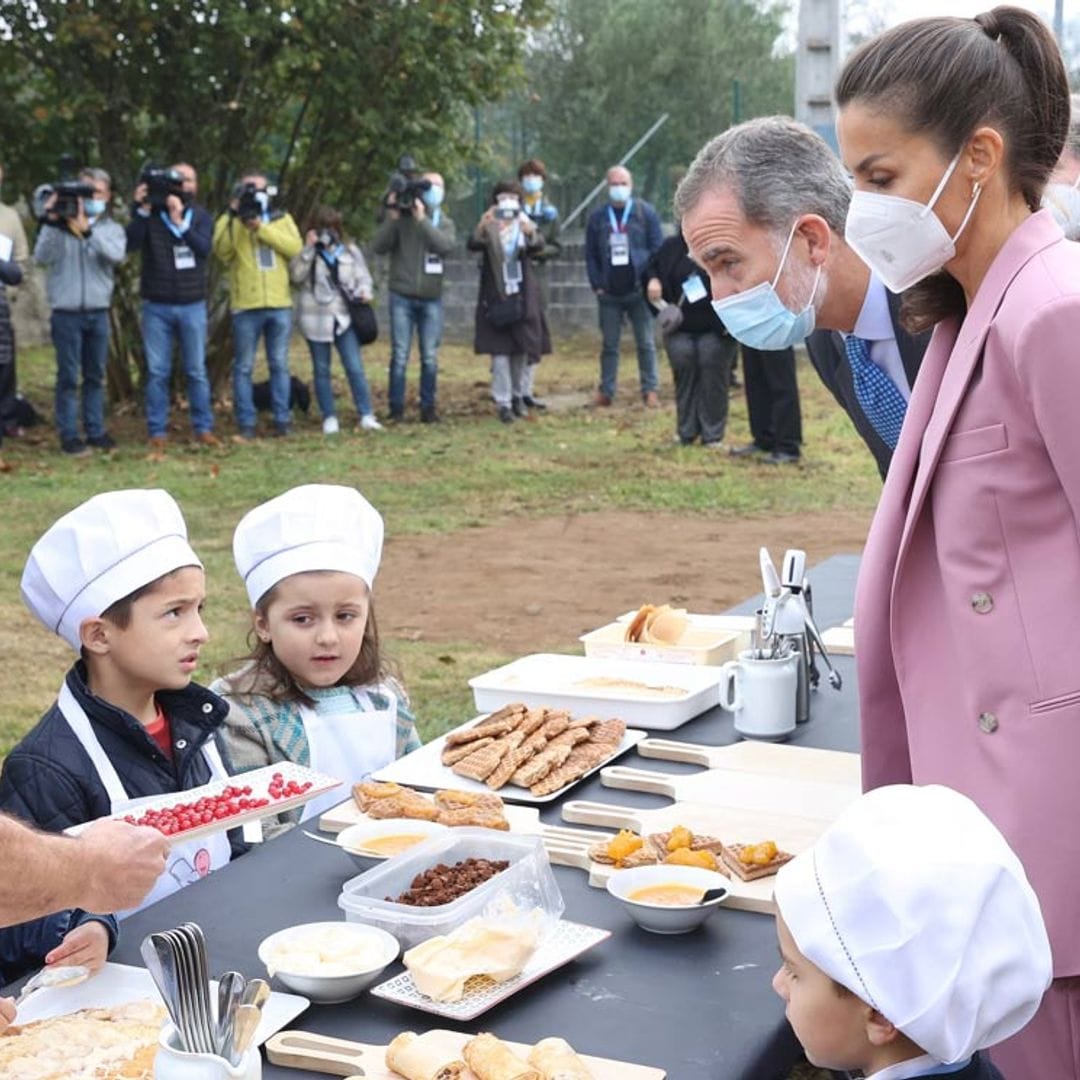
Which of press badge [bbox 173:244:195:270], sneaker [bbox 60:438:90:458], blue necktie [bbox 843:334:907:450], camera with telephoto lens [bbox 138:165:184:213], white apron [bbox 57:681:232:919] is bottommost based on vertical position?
sneaker [bbox 60:438:90:458]

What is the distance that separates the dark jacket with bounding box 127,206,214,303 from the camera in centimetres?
1212

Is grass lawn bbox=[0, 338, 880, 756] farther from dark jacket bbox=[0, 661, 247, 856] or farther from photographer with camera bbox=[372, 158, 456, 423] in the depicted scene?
dark jacket bbox=[0, 661, 247, 856]

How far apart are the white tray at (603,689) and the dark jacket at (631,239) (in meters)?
10.9

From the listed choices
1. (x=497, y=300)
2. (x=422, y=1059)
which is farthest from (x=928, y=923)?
(x=497, y=300)

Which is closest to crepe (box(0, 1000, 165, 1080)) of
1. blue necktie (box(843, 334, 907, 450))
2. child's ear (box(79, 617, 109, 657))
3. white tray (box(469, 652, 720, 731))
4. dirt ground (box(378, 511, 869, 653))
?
child's ear (box(79, 617, 109, 657))

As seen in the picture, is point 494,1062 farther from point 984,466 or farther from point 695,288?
point 695,288

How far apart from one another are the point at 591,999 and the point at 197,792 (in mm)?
808

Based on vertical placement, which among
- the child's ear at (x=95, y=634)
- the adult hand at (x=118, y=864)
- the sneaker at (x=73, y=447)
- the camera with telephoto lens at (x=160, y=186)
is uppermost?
the camera with telephoto lens at (x=160, y=186)

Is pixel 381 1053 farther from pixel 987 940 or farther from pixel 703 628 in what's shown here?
pixel 703 628

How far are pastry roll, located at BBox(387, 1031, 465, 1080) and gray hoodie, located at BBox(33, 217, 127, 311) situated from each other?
10779 mm

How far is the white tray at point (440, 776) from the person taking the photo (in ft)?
9.82

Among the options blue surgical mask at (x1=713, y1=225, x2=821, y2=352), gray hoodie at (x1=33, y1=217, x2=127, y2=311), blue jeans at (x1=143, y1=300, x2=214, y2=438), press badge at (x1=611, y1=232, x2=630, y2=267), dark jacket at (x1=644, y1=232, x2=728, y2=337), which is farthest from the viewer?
Answer: press badge at (x1=611, y1=232, x2=630, y2=267)

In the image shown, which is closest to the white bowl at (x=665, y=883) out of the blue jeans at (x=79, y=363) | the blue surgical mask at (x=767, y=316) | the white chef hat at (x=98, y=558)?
the white chef hat at (x=98, y=558)

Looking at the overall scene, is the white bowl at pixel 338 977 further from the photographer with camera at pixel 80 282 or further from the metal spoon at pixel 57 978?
the photographer with camera at pixel 80 282
